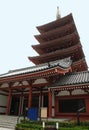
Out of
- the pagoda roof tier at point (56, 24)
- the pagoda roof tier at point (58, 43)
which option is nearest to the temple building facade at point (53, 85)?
the pagoda roof tier at point (58, 43)

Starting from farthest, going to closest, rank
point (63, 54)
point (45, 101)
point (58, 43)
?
1. point (58, 43)
2. point (63, 54)
3. point (45, 101)

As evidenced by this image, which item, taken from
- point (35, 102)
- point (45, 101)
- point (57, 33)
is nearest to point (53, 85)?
point (45, 101)

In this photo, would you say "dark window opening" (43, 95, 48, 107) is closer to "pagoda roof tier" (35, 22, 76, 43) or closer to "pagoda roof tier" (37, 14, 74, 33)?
"pagoda roof tier" (35, 22, 76, 43)

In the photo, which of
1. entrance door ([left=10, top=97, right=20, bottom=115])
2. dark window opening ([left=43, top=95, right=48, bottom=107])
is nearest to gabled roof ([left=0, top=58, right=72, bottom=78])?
dark window opening ([left=43, top=95, right=48, bottom=107])

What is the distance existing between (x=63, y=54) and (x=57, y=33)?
4793 millimetres

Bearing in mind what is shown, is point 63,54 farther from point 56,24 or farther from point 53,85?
point 53,85

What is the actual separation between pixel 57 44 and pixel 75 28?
12.2 ft

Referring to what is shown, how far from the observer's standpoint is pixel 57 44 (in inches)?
904

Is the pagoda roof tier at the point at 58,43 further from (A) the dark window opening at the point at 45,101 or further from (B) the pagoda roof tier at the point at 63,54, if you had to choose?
(A) the dark window opening at the point at 45,101

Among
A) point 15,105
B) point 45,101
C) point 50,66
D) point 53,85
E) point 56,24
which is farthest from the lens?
point 56,24

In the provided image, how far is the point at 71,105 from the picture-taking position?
1309 cm

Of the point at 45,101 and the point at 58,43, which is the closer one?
the point at 45,101

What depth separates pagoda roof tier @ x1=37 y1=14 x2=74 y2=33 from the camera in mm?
23992

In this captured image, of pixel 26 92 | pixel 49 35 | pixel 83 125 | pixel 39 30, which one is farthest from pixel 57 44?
pixel 83 125
